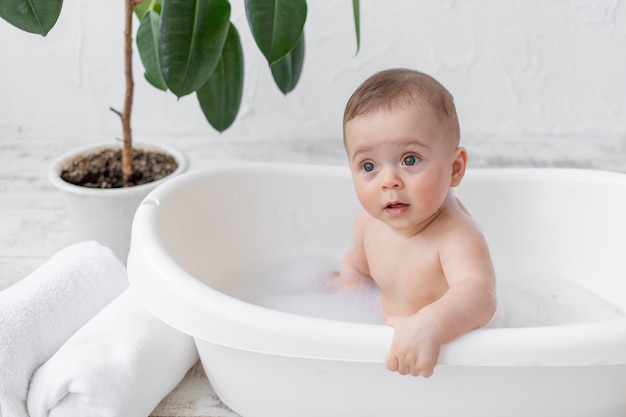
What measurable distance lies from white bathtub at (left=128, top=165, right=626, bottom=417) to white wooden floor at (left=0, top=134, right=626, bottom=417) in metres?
0.45

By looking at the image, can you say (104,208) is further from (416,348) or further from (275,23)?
(416,348)

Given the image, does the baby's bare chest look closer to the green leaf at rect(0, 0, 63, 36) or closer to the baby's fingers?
the baby's fingers

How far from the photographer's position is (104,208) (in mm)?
1447

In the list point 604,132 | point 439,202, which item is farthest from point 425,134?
point 604,132

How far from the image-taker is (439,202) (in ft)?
3.36

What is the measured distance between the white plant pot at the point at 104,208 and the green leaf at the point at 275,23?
0.36 meters


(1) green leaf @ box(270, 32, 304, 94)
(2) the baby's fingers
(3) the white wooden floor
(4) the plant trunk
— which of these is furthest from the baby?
(3) the white wooden floor

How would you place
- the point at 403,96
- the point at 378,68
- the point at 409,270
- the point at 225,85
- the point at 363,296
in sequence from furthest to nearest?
1. the point at 378,68
2. the point at 225,85
3. the point at 363,296
4. the point at 409,270
5. the point at 403,96

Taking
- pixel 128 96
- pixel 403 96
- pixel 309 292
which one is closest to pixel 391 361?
pixel 403 96

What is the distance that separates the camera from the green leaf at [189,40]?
3.89 ft

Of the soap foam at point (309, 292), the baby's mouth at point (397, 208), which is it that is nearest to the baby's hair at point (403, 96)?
the baby's mouth at point (397, 208)

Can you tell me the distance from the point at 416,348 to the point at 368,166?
10.5 inches

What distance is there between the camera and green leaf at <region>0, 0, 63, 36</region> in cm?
115

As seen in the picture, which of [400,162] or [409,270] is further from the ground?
[400,162]
